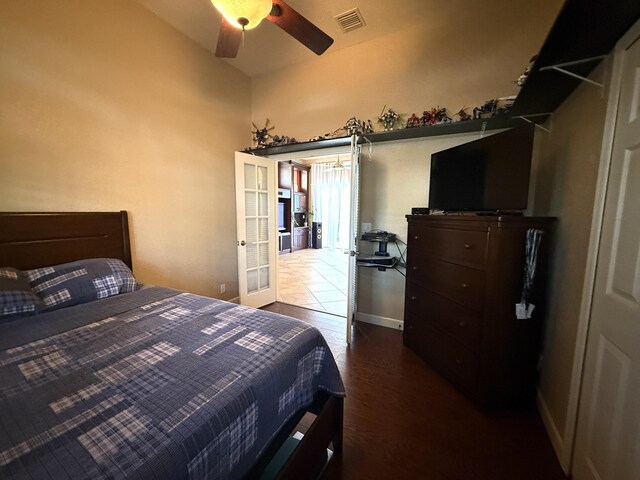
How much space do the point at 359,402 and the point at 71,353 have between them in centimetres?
166

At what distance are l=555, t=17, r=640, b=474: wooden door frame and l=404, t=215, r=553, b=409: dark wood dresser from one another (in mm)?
351

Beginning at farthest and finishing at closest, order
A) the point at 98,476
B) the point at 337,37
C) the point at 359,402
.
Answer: the point at 337,37 → the point at 359,402 → the point at 98,476

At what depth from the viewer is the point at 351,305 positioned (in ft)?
8.25

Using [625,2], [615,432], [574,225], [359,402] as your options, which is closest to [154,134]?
[359,402]

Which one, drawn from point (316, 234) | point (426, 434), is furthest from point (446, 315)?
point (316, 234)

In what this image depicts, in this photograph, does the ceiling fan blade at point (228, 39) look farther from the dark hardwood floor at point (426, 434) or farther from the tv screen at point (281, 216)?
the tv screen at point (281, 216)

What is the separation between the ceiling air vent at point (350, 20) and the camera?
7.68ft

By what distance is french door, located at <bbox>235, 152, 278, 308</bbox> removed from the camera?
10.4 ft

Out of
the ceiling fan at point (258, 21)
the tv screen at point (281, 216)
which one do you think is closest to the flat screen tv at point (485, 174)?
the ceiling fan at point (258, 21)

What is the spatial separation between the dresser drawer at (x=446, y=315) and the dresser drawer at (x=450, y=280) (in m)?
0.05

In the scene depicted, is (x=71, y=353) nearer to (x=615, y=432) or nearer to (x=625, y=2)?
(x=615, y=432)

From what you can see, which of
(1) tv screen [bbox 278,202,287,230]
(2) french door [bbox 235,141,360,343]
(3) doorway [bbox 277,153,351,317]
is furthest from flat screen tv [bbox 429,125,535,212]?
(1) tv screen [bbox 278,202,287,230]

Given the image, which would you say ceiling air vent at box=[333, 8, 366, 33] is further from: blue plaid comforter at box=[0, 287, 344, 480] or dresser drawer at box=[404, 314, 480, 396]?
dresser drawer at box=[404, 314, 480, 396]

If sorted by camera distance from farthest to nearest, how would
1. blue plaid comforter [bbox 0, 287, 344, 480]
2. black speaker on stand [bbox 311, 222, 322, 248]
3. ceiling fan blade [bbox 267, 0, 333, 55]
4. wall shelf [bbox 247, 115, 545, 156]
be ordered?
1. black speaker on stand [bbox 311, 222, 322, 248]
2. wall shelf [bbox 247, 115, 545, 156]
3. ceiling fan blade [bbox 267, 0, 333, 55]
4. blue plaid comforter [bbox 0, 287, 344, 480]
